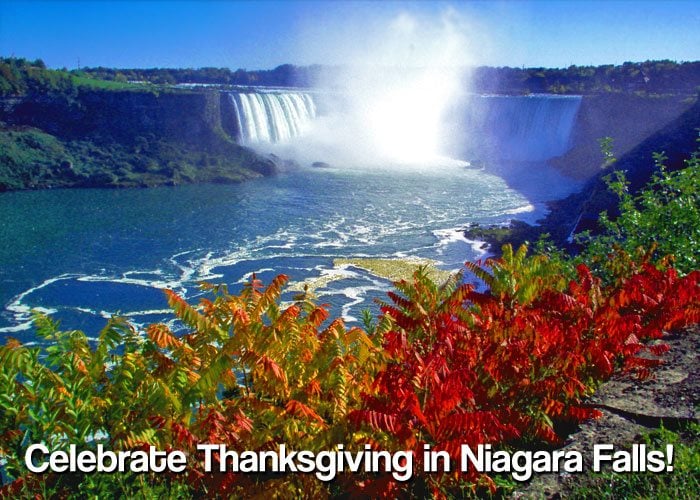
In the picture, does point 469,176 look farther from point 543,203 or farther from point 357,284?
point 357,284

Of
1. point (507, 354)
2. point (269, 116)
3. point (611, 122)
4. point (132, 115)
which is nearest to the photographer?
point (507, 354)

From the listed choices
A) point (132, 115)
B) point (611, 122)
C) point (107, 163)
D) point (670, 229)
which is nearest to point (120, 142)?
point (132, 115)

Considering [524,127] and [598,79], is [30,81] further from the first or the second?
[598,79]

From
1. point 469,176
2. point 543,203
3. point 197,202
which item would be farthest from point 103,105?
point 543,203

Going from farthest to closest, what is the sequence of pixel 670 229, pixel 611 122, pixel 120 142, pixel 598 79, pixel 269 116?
pixel 598 79, pixel 269 116, pixel 120 142, pixel 611 122, pixel 670 229

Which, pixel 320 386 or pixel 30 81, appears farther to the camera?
pixel 30 81

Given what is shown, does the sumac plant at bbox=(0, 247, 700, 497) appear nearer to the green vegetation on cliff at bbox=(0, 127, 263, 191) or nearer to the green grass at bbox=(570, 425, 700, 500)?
the green grass at bbox=(570, 425, 700, 500)

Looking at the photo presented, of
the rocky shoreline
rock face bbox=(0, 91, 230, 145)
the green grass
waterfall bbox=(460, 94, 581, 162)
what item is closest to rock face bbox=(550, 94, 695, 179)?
waterfall bbox=(460, 94, 581, 162)
